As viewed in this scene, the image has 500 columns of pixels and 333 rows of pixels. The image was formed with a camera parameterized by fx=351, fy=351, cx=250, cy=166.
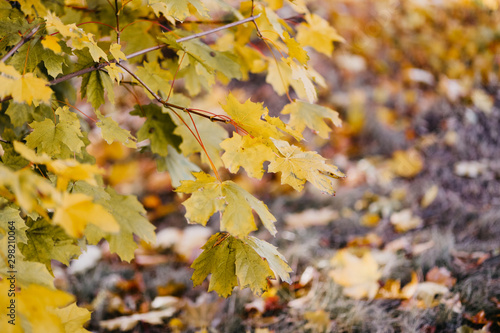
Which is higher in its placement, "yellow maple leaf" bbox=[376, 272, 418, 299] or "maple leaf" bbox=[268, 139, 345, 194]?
"maple leaf" bbox=[268, 139, 345, 194]

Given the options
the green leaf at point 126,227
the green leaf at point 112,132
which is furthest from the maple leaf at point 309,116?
the green leaf at point 126,227

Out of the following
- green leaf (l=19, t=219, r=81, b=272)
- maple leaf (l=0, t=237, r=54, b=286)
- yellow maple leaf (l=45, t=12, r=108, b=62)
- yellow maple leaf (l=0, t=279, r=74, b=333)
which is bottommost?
green leaf (l=19, t=219, r=81, b=272)

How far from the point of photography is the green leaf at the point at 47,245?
103 cm

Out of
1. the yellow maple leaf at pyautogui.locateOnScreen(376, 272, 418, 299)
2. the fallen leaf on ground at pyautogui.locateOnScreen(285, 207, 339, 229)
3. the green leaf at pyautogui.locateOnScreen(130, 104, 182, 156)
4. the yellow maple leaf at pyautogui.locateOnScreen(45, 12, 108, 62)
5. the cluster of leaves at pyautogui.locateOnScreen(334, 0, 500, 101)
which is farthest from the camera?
the cluster of leaves at pyautogui.locateOnScreen(334, 0, 500, 101)

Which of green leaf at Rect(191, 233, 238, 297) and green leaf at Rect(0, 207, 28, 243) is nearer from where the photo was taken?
green leaf at Rect(0, 207, 28, 243)

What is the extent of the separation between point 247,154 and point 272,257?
29 centimetres

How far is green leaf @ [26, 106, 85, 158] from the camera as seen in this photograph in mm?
982

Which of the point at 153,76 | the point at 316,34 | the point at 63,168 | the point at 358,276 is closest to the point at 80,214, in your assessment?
the point at 63,168

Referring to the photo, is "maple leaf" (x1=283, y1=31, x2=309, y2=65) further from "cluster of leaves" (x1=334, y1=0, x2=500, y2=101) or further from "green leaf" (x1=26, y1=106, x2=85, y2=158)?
"cluster of leaves" (x1=334, y1=0, x2=500, y2=101)

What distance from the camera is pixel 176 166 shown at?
4.68ft

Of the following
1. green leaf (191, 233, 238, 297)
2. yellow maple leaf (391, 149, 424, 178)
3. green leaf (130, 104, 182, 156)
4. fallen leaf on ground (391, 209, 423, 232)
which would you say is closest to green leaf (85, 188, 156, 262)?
green leaf (130, 104, 182, 156)

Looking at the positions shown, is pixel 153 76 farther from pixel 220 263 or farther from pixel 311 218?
pixel 311 218

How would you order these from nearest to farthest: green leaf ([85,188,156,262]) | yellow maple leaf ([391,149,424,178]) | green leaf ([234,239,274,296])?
green leaf ([234,239,274,296]) → green leaf ([85,188,156,262]) → yellow maple leaf ([391,149,424,178])

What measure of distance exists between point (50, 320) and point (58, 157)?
56 centimetres
